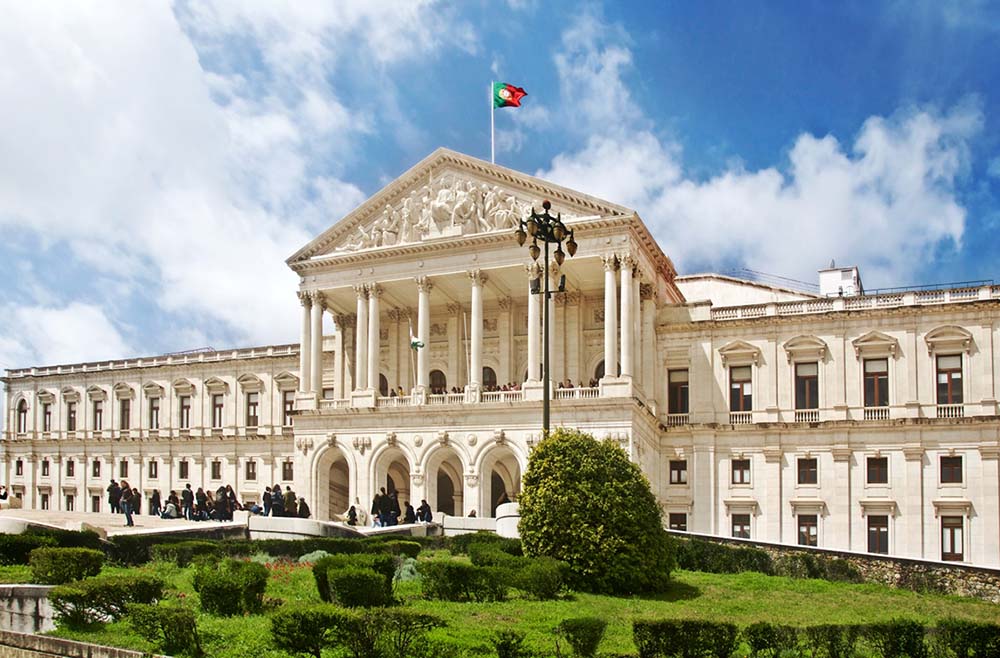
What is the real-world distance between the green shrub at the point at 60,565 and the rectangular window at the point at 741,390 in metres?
33.9

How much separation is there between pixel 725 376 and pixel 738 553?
21.3m

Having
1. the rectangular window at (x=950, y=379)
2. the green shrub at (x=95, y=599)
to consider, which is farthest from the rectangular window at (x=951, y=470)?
the green shrub at (x=95, y=599)

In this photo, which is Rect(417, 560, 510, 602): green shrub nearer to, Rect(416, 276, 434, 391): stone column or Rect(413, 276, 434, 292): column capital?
Rect(416, 276, 434, 391): stone column

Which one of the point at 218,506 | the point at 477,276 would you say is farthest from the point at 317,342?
the point at 218,506

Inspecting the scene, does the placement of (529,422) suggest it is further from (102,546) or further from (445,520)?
(102,546)

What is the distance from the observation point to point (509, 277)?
49.5 meters

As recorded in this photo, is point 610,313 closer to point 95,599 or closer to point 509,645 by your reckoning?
point 95,599

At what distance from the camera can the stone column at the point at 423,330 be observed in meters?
48.4

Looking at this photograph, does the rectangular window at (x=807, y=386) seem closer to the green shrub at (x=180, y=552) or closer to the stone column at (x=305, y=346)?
the stone column at (x=305, y=346)

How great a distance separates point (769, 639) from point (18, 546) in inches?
614

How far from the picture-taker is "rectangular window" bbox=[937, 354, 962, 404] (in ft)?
148

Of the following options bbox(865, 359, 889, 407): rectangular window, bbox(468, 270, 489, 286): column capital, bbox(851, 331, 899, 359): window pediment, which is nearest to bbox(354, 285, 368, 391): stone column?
bbox(468, 270, 489, 286): column capital

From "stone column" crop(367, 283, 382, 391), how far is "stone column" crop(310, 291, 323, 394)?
2.88 metres

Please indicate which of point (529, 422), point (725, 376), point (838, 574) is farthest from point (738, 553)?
point (725, 376)
